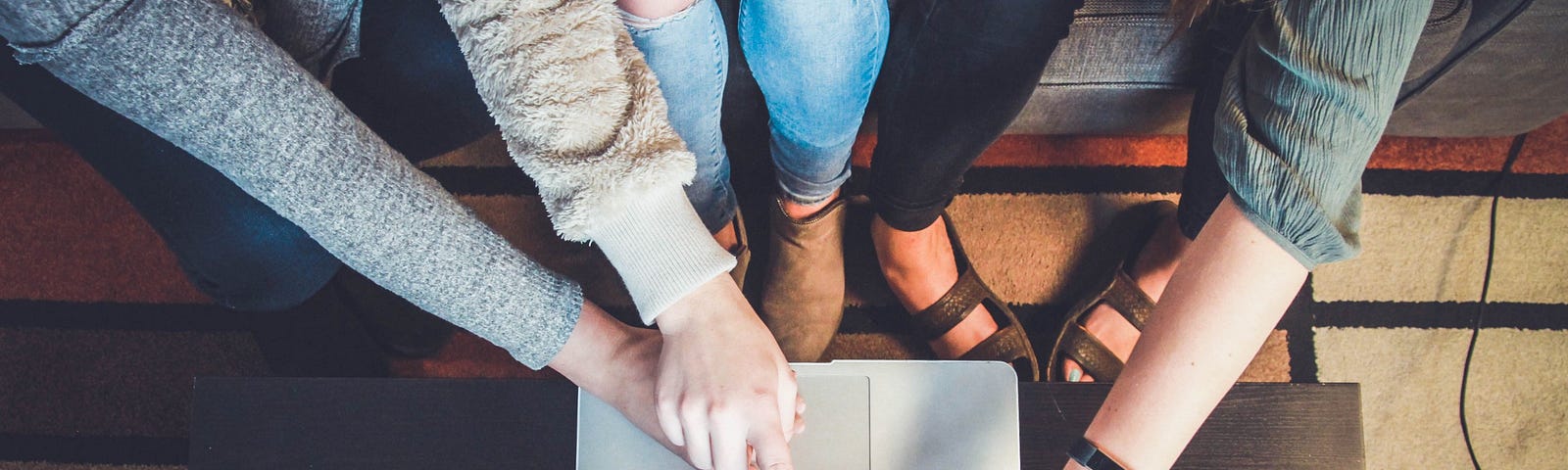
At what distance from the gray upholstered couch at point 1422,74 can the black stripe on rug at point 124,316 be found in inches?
43.2

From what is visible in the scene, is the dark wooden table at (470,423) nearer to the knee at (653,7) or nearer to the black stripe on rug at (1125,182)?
the knee at (653,7)

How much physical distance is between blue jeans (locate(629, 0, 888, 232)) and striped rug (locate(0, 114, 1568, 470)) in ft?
1.11

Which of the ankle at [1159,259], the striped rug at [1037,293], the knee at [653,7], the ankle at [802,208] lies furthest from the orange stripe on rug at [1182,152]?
the knee at [653,7]

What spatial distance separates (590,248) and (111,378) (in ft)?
2.17

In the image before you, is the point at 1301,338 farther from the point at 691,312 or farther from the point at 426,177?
the point at 426,177

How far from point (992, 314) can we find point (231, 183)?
0.81 metres

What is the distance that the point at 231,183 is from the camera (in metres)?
0.68

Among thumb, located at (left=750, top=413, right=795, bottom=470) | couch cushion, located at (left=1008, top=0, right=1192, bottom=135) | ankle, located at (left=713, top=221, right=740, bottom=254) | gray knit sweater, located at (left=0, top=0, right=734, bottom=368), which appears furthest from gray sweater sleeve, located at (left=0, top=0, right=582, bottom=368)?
couch cushion, located at (left=1008, top=0, right=1192, bottom=135)

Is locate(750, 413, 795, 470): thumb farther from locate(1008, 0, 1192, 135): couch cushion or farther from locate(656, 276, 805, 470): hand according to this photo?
locate(1008, 0, 1192, 135): couch cushion

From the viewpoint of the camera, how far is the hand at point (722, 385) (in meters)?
0.52

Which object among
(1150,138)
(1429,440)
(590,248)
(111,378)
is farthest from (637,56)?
(1429,440)

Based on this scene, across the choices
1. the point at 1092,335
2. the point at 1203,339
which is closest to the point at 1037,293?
the point at 1092,335

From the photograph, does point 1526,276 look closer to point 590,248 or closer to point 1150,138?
point 1150,138

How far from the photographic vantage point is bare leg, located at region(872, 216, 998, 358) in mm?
980
